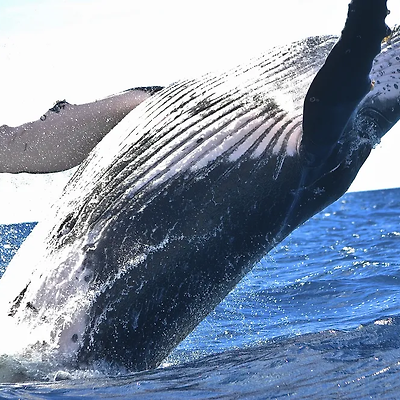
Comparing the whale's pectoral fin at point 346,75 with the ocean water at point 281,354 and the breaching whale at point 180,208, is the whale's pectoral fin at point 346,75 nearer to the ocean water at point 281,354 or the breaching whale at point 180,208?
the breaching whale at point 180,208

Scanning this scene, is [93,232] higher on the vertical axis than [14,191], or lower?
lower

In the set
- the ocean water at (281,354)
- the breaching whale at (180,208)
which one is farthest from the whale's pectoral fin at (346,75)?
the ocean water at (281,354)

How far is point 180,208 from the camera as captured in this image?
241 inches

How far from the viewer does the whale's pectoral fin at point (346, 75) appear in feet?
17.0

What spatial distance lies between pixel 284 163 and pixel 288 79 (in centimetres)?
95

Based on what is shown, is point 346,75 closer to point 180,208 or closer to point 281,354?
point 180,208

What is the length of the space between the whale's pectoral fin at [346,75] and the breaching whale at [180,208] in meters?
0.02

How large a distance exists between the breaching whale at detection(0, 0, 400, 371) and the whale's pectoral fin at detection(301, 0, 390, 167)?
20mm

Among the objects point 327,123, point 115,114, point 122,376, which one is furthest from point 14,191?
point 327,123

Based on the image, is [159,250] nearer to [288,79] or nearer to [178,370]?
[178,370]

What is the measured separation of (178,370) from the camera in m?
5.66

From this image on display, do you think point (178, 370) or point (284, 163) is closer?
point (178, 370)

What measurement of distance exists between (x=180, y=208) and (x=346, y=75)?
186cm

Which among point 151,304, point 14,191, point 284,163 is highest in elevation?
point 14,191
